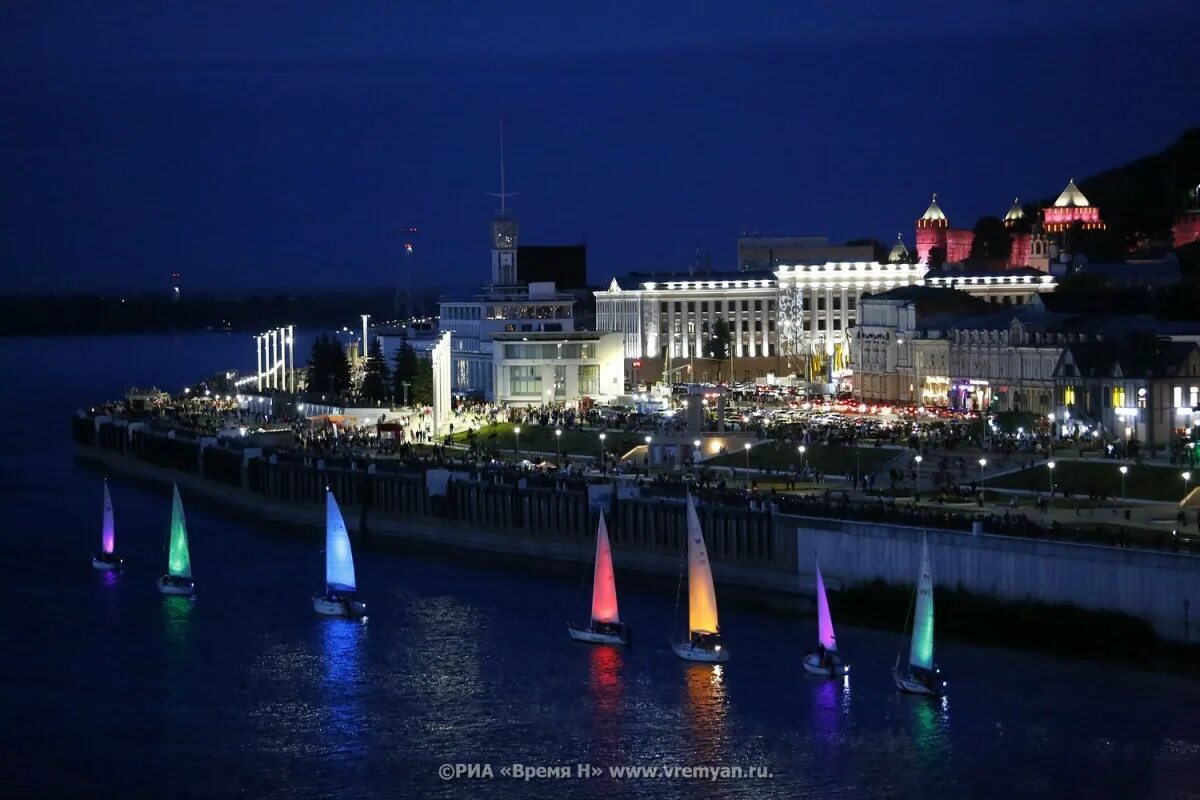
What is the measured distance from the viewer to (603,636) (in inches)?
2184

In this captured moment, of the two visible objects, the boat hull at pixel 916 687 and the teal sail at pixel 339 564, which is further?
the teal sail at pixel 339 564

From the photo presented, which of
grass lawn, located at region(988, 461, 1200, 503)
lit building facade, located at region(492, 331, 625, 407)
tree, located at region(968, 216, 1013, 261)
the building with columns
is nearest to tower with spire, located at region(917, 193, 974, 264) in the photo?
tree, located at region(968, 216, 1013, 261)

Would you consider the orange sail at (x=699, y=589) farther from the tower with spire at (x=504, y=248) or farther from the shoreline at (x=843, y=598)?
the tower with spire at (x=504, y=248)

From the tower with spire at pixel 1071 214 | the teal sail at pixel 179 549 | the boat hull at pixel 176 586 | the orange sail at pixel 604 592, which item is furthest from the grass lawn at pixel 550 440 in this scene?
the tower with spire at pixel 1071 214

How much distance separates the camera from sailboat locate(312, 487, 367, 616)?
60438 mm

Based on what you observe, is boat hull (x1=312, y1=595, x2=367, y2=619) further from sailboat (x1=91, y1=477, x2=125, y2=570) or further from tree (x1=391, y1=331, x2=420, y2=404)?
tree (x1=391, y1=331, x2=420, y2=404)

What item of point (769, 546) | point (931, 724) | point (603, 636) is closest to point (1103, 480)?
point (769, 546)

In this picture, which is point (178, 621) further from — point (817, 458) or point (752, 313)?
point (752, 313)

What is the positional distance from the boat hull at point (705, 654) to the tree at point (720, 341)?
87.0 metres

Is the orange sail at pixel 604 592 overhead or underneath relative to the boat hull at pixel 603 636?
overhead

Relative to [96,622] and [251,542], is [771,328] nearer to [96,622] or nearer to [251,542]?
[251,542]

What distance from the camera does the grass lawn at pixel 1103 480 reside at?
6550 centimetres

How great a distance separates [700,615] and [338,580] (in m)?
11.7

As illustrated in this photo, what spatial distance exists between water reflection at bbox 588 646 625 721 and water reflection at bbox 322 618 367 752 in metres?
4.90
